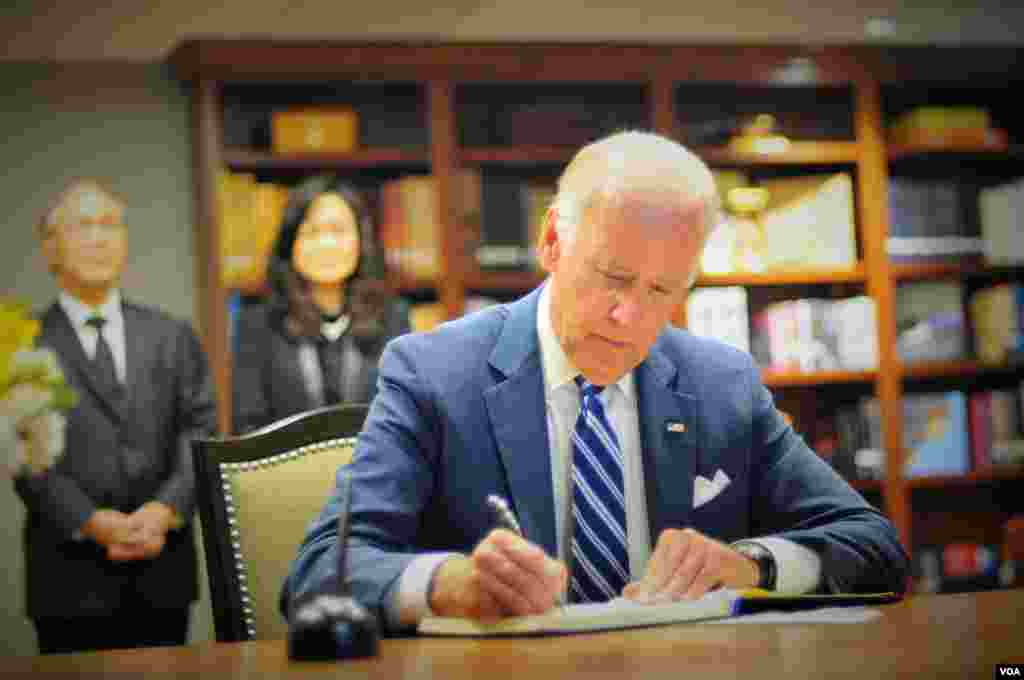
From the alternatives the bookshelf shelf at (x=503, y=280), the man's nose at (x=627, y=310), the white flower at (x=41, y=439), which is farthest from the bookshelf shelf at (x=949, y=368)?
the white flower at (x=41, y=439)

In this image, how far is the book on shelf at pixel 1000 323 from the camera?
5.01m

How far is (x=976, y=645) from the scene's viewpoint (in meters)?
1.34

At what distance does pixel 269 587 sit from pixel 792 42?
3745mm

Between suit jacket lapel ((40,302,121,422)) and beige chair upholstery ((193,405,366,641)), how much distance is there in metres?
2.03

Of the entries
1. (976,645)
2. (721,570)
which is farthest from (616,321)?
(976,645)

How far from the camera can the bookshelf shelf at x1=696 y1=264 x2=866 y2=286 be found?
4.80 m

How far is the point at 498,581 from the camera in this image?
141 centimetres

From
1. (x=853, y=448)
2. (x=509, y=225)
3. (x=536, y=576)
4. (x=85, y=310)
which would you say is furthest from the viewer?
(x=853, y=448)

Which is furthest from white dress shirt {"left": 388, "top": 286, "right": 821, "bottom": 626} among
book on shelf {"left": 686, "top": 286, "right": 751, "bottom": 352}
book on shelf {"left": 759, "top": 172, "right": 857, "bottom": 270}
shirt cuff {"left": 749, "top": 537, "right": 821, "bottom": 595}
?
book on shelf {"left": 759, "top": 172, "right": 857, "bottom": 270}

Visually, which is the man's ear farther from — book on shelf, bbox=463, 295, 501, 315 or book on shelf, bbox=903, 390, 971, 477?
book on shelf, bbox=903, 390, 971, 477

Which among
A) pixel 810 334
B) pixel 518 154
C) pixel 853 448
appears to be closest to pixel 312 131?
pixel 518 154

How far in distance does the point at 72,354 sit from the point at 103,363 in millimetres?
89

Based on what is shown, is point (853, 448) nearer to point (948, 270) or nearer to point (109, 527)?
point (948, 270)

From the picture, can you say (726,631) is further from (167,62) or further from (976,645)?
(167,62)
